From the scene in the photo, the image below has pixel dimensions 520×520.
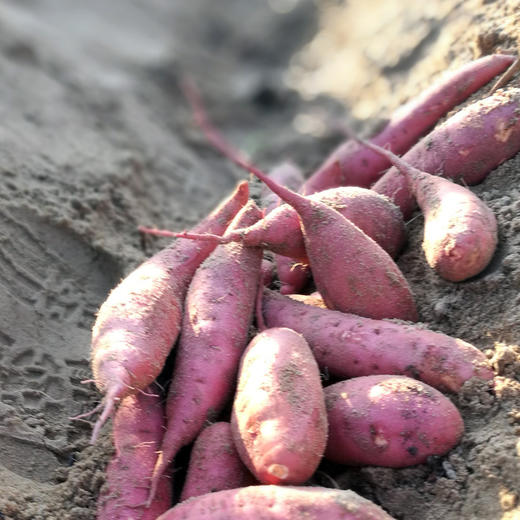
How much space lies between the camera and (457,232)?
213cm

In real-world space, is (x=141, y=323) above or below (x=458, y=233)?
below

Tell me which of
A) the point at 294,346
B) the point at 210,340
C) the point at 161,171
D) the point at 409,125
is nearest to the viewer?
the point at 294,346

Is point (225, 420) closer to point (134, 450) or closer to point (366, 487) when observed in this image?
point (134, 450)

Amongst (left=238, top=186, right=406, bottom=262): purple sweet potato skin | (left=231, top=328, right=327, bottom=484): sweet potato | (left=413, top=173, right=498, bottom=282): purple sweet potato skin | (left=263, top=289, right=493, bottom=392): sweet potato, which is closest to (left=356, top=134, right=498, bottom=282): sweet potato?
(left=413, top=173, right=498, bottom=282): purple sweet potato skin

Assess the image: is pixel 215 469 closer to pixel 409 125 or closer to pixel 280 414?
pixel 280 414

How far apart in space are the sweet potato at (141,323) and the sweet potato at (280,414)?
0.28 meters

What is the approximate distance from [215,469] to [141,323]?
49cm

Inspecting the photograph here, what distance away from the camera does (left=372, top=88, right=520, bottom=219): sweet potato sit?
8.01ft

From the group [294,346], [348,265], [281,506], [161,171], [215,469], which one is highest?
[161,171]

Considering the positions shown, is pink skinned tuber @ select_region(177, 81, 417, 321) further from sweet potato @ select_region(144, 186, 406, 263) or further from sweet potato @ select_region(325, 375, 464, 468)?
sweet potato @ select_region(325, 375, 464, 468)

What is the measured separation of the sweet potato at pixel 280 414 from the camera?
169 cm

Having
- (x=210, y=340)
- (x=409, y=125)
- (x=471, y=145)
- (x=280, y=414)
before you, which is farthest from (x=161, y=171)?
(x=280, y=414)

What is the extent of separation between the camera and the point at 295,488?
5.47 ft

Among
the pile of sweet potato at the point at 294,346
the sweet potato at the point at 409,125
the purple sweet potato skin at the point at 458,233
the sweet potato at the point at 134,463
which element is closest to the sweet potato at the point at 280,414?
the pile of sweet potato at the point at 294,346
